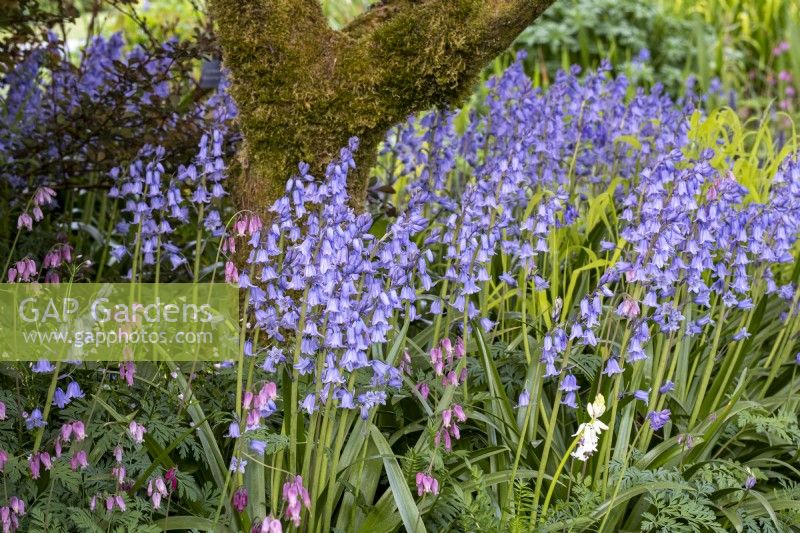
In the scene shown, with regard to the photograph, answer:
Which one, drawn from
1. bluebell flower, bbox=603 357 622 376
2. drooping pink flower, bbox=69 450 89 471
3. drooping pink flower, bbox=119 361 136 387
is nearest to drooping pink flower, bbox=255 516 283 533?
drooping pink flower, bbox=69 450 89 471

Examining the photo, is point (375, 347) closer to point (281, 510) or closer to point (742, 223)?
point (281, 510)

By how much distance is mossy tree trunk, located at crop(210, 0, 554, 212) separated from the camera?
335cm

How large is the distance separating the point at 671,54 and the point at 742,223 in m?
6.24

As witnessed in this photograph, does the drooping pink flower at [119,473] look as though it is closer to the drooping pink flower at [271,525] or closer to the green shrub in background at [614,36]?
the drooping pink flower at [271,525]

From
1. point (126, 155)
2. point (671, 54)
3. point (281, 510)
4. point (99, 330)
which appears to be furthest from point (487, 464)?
point (671, 54)

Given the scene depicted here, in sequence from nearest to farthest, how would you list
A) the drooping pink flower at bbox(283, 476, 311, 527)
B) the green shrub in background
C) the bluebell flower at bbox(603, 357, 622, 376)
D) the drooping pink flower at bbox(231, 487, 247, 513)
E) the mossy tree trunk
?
1. the drooping pink flower at bbox(283, 476, 311, 527)
2. the drooping pink flower at bbox(231, 487, 247, 513)
3. the bluebell flower at bbox(603, 357, 622, 376)
4. the mossy tree trunk
5. the green shrub in background

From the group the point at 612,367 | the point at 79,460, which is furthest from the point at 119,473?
the point at 612,367

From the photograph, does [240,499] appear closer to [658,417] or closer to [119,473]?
[119,473]

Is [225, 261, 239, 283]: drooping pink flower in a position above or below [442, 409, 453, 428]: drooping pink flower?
above

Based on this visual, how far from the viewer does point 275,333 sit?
2.67 meters

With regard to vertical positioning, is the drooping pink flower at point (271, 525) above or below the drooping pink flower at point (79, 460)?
below

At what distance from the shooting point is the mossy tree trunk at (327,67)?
3346 millimetres

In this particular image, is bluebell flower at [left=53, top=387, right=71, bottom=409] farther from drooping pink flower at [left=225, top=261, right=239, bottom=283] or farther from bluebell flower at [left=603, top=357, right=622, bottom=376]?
bluebell flower at [left=603, top=357, right=622, bottom=376]

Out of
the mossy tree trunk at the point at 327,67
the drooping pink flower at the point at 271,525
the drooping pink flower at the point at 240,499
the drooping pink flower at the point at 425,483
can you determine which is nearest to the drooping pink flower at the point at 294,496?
the drooping pink flower at the point at 271,525
